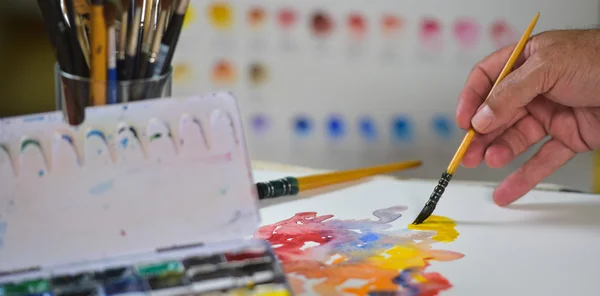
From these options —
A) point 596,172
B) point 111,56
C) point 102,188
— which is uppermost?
point 111,56

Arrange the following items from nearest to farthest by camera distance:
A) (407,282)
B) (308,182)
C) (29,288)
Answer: (29,288) < (407,282) < (308,182)

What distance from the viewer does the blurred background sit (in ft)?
3.56

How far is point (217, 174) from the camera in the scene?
0.58 metres

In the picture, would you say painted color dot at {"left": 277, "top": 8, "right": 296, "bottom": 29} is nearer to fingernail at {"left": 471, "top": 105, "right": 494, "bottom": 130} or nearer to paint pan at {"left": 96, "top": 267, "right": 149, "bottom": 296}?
fingernail at {"left": 471, "top": 105, "right": 494, "bottom": 130}

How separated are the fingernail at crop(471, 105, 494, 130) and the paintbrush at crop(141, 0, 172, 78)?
14.3 inches

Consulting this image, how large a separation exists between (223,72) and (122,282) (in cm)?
64

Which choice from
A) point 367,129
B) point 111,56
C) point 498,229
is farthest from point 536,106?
point 111,56

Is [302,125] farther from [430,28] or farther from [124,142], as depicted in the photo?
[124,142]

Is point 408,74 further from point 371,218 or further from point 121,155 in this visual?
point 121,155

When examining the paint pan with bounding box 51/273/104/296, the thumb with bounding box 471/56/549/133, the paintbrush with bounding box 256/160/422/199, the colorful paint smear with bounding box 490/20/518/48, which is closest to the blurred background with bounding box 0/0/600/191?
the colorful paint smear with bounding box 490/20/518/48

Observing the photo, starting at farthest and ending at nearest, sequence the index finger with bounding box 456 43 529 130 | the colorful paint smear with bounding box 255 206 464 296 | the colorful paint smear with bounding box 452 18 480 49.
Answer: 1. the colorful paint smear with bounding box 452 18 480 49
2. the index finger with bounding box 456 43 529 130
3. the colorful paint smear with bounding box 255 206 464 296

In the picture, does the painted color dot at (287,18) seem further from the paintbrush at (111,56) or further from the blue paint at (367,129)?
the paintbrush at (111,56)

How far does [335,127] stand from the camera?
1138 millimetres

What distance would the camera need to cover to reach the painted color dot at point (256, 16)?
110 cm
